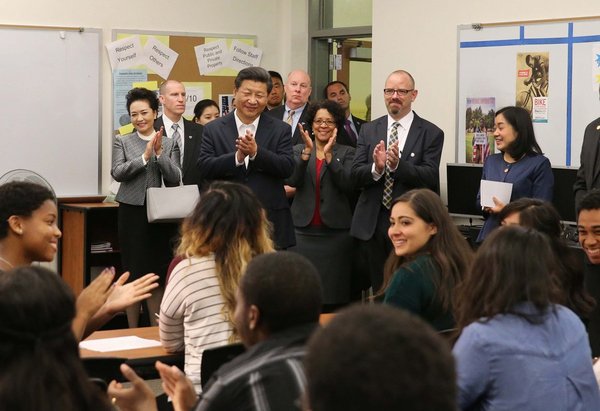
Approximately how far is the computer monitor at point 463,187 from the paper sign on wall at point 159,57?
105 inches

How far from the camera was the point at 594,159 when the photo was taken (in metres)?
5.96

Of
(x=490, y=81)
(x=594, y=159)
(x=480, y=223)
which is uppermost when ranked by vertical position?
(x=490, y=81)

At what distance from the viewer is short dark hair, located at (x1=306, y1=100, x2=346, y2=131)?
716cm

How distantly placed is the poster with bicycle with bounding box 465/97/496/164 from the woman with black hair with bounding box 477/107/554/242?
1.22 metres

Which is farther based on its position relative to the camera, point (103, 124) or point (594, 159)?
point (103, 124)

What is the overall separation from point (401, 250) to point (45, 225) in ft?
4.61

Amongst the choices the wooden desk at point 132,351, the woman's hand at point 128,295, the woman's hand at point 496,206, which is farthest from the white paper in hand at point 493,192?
the woman's hand at point 128,295

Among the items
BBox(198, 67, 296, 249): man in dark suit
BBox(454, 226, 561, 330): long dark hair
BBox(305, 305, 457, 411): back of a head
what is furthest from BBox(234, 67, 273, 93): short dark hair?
BBox(305, 305, 457, 411): back of a head

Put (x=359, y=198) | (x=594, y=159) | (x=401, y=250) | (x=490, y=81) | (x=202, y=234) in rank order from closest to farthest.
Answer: (x=202, y=234), (x=401, y=250), (x=594, y=159), (x=359, y=198), (x=490, y=81)

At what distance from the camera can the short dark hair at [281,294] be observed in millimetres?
2219

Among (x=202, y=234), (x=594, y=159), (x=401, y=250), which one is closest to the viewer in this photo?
(x=202, y=234)

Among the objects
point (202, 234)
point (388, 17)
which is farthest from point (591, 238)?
point (388, 17)

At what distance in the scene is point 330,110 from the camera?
7156 mm

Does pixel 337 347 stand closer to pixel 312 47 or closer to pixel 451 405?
pixel 451 405
